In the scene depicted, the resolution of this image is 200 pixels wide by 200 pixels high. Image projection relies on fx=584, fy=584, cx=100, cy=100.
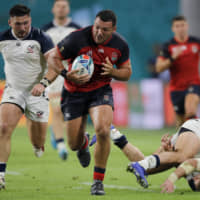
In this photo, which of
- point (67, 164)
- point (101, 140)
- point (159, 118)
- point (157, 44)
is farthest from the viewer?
→ point (157, 44)

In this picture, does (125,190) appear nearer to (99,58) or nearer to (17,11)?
(99,58)

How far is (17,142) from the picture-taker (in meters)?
14.6

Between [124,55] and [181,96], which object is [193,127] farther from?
[181,96]

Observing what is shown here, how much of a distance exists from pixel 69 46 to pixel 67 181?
1925mm

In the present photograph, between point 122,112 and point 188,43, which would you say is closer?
point 188,43

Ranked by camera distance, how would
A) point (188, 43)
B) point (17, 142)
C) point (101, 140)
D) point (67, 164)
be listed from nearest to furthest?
1. point (101, 140)
2. point (67, 164)
3. point (188, 43)
4. point (17, 142)

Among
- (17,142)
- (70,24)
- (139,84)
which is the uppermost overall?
(70,24)

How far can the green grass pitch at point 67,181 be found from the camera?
247 inches

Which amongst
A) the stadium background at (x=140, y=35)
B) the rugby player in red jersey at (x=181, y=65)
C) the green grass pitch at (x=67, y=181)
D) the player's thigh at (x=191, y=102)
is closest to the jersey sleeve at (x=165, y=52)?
the rugby player in red jersey at (x=181, y=65)

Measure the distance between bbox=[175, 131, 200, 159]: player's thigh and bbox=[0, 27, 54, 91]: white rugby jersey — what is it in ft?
7.34

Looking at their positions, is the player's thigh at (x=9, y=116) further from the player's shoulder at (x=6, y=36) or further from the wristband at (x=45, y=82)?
the player's shoulder at (x=6, y=36)

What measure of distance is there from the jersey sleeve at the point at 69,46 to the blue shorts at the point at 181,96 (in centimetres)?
476

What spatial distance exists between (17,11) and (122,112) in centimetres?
1265

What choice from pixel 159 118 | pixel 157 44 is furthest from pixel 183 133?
pixel 157 44
